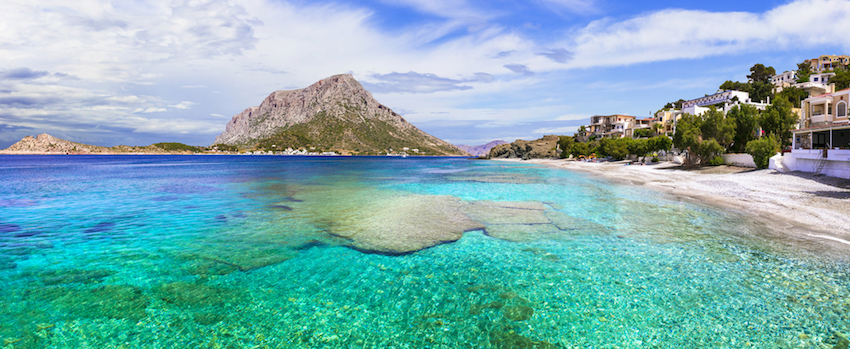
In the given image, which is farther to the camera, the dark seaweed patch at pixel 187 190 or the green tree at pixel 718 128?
the green tree at pixel 718 128

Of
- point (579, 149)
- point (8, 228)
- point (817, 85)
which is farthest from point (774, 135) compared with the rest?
point (579, 149)

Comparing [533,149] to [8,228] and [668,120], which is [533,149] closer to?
[668,120]

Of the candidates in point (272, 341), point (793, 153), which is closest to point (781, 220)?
point (272, 341)

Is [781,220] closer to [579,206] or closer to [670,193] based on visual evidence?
[579,206]

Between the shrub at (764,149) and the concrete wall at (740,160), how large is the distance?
1783 millimetres

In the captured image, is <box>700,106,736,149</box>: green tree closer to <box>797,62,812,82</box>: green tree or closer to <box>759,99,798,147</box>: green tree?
<box>759,99,798,147</box>: green tree

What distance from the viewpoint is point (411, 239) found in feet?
48.4

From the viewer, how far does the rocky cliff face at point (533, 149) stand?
16231cm

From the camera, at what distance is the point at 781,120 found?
44.2 m

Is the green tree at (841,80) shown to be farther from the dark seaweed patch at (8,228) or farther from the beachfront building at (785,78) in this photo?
the dark seaweed patch at (8,228)

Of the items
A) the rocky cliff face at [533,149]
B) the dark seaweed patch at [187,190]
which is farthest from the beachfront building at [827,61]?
the dark seaweed patch at [187,190]

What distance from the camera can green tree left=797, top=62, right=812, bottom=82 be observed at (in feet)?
336

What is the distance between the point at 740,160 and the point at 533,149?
125337mm

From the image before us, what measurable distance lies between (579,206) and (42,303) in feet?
80.5
